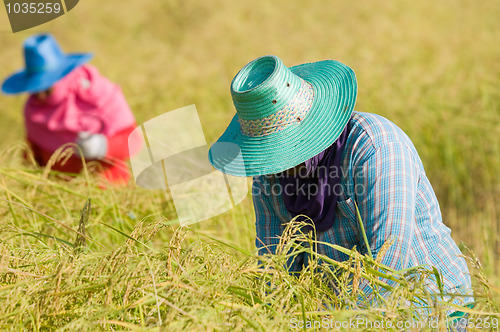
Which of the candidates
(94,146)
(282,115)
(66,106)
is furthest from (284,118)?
(66,106)

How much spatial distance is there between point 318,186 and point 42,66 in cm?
244

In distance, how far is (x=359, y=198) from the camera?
1.40 m

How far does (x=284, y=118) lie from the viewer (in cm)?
143

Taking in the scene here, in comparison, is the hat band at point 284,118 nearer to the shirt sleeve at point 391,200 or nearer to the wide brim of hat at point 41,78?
the shirt sleeve at point 391,200

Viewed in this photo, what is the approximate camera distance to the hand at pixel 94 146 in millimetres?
2934

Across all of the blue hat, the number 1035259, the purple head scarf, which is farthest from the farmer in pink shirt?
the purple head scarf

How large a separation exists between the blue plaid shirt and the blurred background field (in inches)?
23.3

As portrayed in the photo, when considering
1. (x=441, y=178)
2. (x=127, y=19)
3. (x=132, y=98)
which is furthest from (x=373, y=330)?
(x=127, y=19)

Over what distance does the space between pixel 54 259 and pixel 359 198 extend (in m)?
0.75

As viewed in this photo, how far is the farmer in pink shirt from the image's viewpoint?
322 centimetres

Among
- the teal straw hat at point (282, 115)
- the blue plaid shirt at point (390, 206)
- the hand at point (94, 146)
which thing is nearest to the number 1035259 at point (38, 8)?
the hand at point (94, 146)

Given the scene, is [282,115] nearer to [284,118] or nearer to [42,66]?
[284,118]

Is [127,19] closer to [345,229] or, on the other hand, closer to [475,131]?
[475,131]

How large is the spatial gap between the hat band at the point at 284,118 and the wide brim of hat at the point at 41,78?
215 cm
